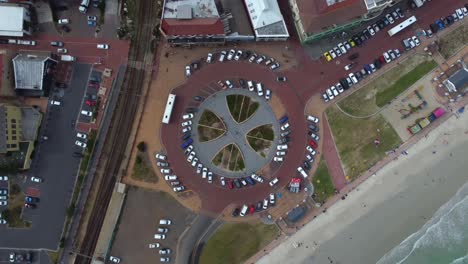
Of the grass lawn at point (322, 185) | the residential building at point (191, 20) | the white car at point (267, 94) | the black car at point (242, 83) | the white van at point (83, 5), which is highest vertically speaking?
the white van at point (83, 5)

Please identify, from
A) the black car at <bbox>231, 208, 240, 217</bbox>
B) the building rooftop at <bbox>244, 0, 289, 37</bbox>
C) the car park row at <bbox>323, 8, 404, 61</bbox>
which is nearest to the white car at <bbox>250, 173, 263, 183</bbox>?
the black car at <bbox>231, 208, 240, 217</bbox>

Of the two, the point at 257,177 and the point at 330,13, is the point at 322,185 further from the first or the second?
the point at 330,13

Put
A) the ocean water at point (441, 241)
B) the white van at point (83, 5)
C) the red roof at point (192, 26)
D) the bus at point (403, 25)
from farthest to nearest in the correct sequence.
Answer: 1. the bus at point (403, 25)
2. the white van at point (83, 5)
3. the ocean water at point (441, 241)
4. the red roof at point (192, 26)

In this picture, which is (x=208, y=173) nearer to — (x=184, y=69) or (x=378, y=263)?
(x=184, y=69)

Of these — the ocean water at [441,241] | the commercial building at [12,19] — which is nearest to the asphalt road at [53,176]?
the commercial building at [12,19]

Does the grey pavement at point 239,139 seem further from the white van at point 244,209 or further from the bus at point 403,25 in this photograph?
the bus at point 403,25

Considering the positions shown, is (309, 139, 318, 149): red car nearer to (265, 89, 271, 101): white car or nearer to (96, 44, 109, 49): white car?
(265, 89, 271, 101): white car

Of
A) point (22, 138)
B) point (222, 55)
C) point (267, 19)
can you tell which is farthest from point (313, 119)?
point (22, 138)
